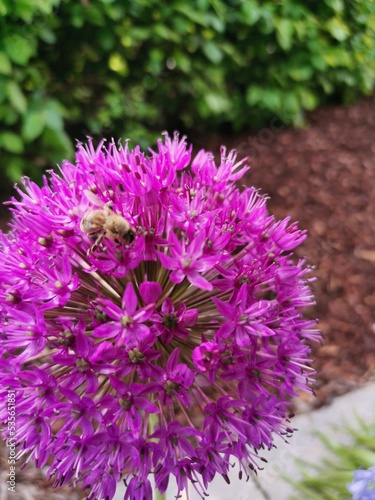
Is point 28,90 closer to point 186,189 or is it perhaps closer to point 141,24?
point 141,24

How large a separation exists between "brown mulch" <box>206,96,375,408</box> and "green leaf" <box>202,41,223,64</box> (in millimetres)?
742

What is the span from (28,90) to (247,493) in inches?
95.0

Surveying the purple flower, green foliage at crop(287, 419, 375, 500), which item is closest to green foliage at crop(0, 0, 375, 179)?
green foliage at crop(287, 419, 375, 500)

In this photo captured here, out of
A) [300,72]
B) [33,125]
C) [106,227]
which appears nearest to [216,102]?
[300,72]

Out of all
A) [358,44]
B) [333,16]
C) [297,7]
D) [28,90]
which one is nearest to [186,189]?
[28,90]

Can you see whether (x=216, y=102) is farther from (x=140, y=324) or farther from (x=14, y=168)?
(x=140, y=324)

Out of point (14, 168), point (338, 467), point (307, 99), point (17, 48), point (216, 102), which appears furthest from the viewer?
point (307, 99)

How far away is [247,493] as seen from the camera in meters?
1.85

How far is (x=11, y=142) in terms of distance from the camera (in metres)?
2.90

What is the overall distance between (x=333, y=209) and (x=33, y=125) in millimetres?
1905

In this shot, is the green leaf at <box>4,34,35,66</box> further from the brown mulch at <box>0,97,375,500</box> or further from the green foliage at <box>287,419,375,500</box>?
the green foliage at <box>287,419,375,500</box>

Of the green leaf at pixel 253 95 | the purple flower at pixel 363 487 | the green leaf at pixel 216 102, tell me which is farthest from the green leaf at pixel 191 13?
the purple flower at pixel 363 487

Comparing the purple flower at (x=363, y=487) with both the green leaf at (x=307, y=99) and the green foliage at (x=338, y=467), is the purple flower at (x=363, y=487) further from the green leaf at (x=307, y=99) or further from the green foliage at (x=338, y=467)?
the green leaf at (x=307, y=99)

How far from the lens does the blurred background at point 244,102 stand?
2795mm
